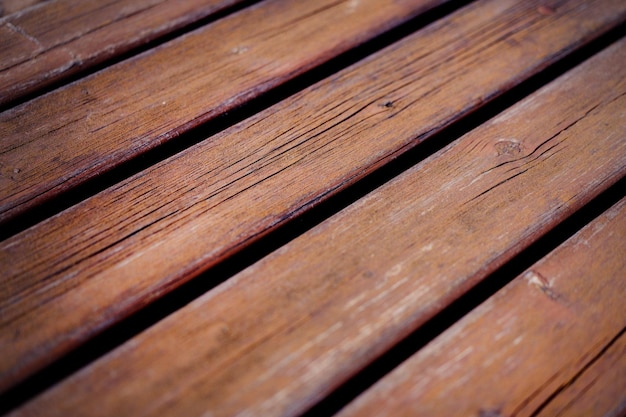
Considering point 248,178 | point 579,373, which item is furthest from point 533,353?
point 248,178

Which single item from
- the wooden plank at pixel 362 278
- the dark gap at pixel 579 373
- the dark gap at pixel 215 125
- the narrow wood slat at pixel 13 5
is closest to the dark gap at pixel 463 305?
the wooden plank at pixel 362 278

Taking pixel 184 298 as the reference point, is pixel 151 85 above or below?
above

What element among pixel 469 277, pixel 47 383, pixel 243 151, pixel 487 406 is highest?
pixel 243 151

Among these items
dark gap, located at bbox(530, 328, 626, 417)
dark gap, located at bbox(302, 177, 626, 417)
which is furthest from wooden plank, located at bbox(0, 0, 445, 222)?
dark gap, located at bbox(530, 328, 626, 417)

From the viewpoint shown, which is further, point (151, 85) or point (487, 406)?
point (151, 85)

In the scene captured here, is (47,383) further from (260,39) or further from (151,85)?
(260,39)

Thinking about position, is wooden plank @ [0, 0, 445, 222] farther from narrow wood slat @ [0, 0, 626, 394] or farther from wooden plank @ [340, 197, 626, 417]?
wooden plank @ [340, 197, 626, 417]

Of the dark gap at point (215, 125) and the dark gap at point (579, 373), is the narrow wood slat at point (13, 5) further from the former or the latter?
the dark gap at point (579, 373)

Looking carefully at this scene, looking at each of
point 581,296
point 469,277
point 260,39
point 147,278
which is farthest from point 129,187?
point 581,296
